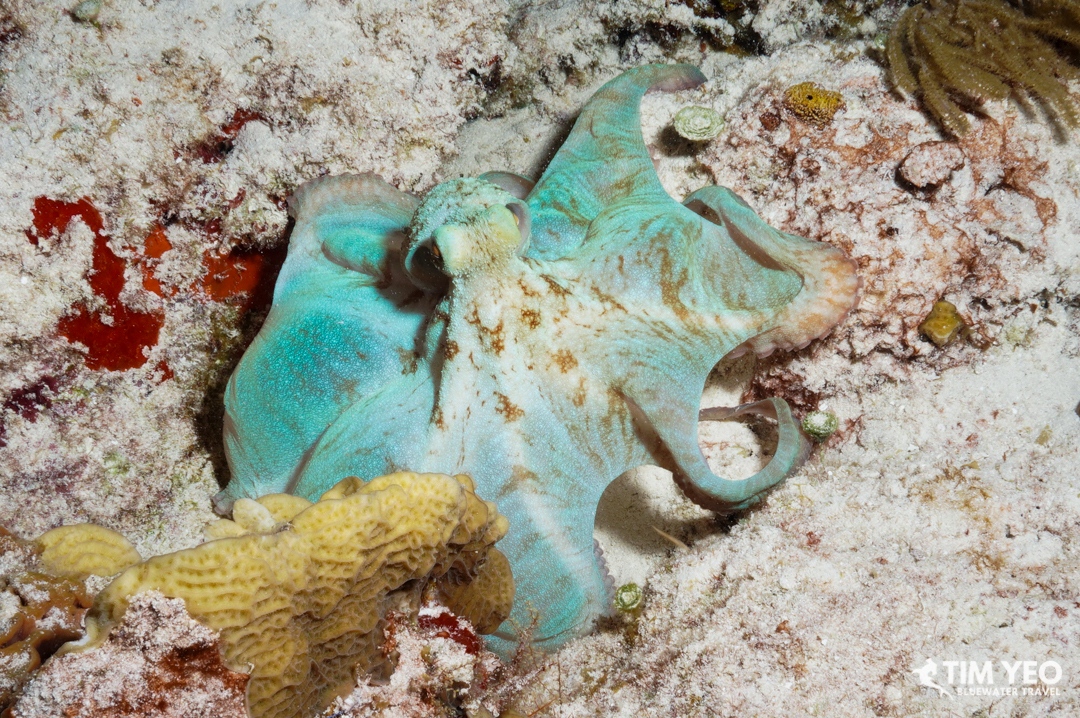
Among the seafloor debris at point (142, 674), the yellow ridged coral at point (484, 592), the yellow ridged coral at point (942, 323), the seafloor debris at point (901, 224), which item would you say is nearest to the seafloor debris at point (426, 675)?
the yellow ridged coral at point (484, 592)

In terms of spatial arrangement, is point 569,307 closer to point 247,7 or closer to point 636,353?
point 636,353

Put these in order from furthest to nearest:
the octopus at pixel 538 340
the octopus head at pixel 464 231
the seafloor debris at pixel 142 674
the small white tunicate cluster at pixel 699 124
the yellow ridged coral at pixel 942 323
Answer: the small white tunicate cluster at pixel 699 124 → the yellow ridged coral at pixel 942 323 → the octopus at pixel 538 340 → the octopus head at pixel 464 231 → the seafloor debris at pixel 142 674

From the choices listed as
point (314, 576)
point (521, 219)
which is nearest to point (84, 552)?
point (314, 576)

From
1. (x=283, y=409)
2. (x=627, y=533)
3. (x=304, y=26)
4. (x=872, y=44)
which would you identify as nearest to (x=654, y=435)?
(x=627, y=533)

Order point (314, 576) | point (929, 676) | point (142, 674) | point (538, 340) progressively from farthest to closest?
point (538, 340), point (929, 676), point (314, 576), point (142, 674)

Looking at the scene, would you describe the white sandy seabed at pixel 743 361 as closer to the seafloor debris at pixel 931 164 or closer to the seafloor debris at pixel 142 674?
the seafloor debris at pixel 931 164

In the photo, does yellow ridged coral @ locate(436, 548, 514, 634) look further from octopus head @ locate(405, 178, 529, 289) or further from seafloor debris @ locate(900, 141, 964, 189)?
seafloor debris @ locate(900, 141, 964, 189)

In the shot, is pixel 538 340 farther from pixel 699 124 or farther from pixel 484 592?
pixel 699 124
